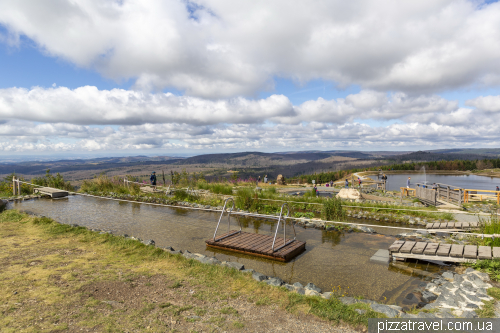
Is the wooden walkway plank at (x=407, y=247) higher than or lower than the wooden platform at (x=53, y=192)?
lower

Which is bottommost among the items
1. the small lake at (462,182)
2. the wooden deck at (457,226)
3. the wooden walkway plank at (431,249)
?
the small lake at (462,182)

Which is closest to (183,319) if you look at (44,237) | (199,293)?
(199,293)

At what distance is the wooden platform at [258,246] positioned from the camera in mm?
6902

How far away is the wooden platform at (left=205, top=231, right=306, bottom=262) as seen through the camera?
6902 mm

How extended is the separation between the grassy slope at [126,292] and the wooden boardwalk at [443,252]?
3318 millimetres

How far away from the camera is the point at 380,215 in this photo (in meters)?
11.4

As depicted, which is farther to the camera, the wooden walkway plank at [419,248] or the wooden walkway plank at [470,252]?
the wooden walkway plank at [419,248]

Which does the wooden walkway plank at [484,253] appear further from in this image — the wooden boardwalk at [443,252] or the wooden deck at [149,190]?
the wooden deck at [149,190]

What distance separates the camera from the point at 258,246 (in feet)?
24.2

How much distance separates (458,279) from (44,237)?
Result: 10.3 m

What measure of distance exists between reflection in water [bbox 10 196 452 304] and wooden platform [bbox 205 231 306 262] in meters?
0.14

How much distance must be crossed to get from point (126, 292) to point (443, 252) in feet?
22.1

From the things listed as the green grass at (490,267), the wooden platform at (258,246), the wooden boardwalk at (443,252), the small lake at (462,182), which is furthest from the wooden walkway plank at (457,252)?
the small lake at (462,182)

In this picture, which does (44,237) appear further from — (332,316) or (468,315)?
A: (468,315)
